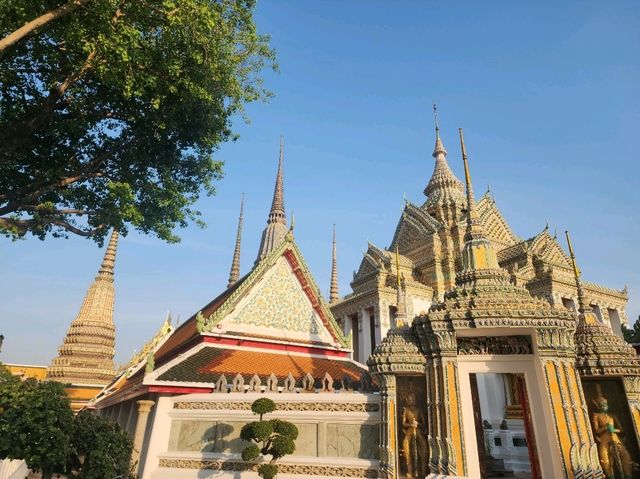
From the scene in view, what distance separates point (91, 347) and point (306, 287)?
83.3 ft

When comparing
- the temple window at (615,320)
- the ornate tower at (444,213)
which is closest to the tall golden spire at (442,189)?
the ornate tower at (444,213)

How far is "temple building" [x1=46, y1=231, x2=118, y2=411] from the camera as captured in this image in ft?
96.8

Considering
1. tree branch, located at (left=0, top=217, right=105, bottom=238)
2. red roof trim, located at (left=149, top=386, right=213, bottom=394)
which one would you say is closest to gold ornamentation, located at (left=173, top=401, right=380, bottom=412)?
red roof trim, located at (left=149, top=386, right=213, bottom=394)

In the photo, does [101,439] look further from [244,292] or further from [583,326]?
[583,326]

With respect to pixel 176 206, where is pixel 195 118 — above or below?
above

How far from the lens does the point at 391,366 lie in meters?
7.64

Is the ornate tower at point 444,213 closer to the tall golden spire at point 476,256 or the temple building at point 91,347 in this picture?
the tall golden spire at point 476,256

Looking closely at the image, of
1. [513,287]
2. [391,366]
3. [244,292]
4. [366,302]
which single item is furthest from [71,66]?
[366,302]

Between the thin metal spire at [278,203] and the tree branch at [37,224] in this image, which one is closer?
the tree branch at [37,224]

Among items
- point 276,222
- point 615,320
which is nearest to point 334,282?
point 276,222

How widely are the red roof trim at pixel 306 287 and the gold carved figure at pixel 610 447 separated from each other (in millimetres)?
8205

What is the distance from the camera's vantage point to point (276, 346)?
1255cm

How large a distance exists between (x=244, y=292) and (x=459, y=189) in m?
22.6

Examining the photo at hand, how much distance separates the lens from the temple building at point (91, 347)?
29500mm
